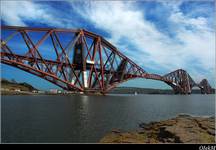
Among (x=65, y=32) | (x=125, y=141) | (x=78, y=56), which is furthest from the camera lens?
(x=78, y=56)

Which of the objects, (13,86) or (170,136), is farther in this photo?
(13,86)

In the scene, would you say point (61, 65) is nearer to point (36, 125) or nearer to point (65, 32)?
point (65, 32)

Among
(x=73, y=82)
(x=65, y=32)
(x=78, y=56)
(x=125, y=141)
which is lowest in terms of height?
(x=125, y=141)

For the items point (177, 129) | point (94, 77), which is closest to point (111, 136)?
point (177, 129)

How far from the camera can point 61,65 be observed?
77.8m

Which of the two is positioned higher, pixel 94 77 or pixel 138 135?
pixel 94 77

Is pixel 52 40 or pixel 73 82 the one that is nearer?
pixel 52 40

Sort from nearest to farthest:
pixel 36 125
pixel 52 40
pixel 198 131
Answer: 1. pixel 198 131
2. pixel 36 125
3. pixel 52 40

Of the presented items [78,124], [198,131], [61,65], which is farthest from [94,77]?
[198,131]

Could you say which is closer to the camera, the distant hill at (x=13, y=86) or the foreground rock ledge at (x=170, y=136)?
the foreground rock ledge at (x=170, y=136)

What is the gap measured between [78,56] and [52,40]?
1436cm

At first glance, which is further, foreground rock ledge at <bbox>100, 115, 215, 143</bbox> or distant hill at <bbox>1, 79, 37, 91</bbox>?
distant hill at <bbox>1, 79, 37, 91</bbox>
